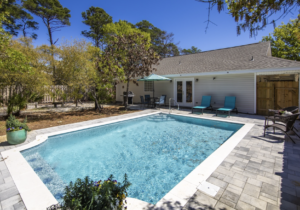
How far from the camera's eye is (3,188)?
2.98 m

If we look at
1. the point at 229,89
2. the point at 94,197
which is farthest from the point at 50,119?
the point at 229,89

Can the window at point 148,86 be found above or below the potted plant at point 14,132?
above

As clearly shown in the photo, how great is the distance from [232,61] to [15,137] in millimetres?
11803

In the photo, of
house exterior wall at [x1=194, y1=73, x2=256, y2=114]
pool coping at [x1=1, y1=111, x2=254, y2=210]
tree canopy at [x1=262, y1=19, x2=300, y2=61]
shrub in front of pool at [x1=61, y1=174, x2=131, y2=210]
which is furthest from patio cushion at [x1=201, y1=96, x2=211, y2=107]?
tree canopy at [x1=262, y1=19, x2=300, y2=61]

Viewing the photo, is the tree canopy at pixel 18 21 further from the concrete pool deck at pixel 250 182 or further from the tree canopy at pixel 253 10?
the tree canopy at pixel 253 10

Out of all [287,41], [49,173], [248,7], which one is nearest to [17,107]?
[49,173]

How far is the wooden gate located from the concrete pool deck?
527cm

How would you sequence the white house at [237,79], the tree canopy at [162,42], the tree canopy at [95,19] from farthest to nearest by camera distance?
the tree canopy at [162,42] < the tree canopy at [95,19] < the white house at [237,79]

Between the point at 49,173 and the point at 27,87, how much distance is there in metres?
6.65

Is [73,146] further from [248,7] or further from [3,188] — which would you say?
[248,7]

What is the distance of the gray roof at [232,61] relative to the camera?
29.7ft

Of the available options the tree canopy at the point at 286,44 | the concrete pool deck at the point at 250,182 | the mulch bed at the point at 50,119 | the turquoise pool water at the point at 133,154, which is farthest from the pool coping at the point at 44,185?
the tree canopy at the point at 286,44

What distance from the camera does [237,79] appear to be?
1020 centimetres

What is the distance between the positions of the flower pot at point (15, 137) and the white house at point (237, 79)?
9.62m
